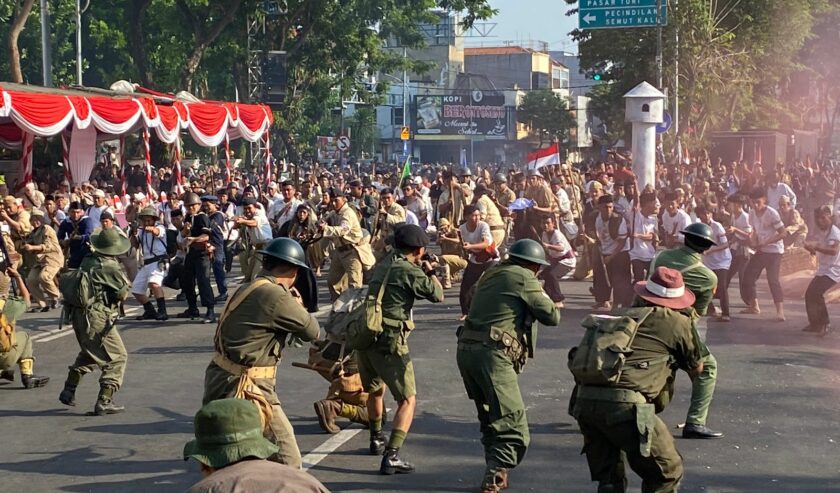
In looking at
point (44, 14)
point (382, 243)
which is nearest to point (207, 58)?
point (44, 14)

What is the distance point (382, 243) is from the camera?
55.9 feet

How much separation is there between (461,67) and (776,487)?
340 feet

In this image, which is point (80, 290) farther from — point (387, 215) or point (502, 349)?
point (387, 215)

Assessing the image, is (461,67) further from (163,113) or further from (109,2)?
(163,113)

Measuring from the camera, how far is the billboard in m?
97.0

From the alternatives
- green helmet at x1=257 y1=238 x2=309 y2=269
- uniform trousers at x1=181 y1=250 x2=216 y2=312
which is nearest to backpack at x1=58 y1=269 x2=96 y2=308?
green helmet at x1=257 y1=238 x2=309 y2=269

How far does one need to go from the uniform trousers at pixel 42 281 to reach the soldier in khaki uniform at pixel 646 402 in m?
11.3

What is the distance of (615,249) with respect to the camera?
50.4 feet

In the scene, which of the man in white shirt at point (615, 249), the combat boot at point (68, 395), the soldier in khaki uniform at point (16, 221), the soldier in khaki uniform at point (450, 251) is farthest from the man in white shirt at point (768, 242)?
the soldier in khaki uniform at point (16, 221)

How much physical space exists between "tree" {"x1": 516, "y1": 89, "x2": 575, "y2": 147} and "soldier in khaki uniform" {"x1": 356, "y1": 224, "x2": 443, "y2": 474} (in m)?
84.8

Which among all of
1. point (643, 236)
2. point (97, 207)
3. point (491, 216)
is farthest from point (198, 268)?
point (643, 236)

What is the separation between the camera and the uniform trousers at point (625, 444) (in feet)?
19.9

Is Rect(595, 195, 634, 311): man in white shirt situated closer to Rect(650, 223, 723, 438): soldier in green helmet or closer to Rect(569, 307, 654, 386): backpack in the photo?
Rect(650, 223, 723, 438): soldier in green helmet

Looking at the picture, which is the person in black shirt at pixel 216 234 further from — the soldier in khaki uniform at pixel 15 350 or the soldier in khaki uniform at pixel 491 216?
the soldier in khaki uniform at pixel 15 350
